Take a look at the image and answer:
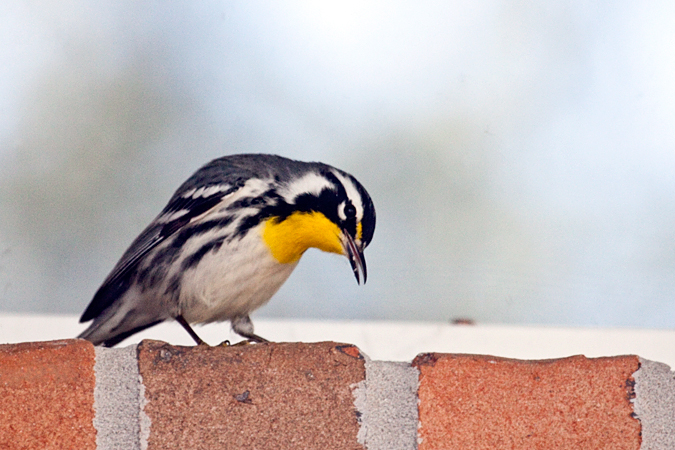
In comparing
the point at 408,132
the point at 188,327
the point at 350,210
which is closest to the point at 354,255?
the point at 350,210

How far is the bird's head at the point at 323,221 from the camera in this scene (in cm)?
153

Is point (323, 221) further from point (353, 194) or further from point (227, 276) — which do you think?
point (227, 276)

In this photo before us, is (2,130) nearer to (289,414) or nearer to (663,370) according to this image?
(289,414)

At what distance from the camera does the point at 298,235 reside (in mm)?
Result: 1546

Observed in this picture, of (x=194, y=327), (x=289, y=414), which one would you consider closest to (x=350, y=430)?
(x=289, y=414)

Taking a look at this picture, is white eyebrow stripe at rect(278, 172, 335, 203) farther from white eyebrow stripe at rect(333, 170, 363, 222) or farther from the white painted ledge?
the white painted ledge

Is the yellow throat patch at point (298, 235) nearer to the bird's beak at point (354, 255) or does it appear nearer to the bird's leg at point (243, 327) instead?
the bird's beak at point (354, 255)

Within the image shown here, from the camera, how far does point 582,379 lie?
108cm

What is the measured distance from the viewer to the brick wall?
1.05 metres

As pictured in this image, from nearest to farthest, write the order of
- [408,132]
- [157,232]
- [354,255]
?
1. [354,255]
2. [157,232]
3. [408,132]

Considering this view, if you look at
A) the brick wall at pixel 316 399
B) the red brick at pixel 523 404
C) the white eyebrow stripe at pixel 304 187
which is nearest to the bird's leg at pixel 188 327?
the white eyebrow stripe at pixel 304 187

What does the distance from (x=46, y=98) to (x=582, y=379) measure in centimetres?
130

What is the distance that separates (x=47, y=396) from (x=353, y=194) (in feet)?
2.27

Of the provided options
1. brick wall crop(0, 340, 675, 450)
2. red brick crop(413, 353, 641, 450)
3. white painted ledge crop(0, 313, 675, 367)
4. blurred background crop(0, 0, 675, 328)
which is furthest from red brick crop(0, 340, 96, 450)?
blurred background crop(0, 0, 675, 328)
